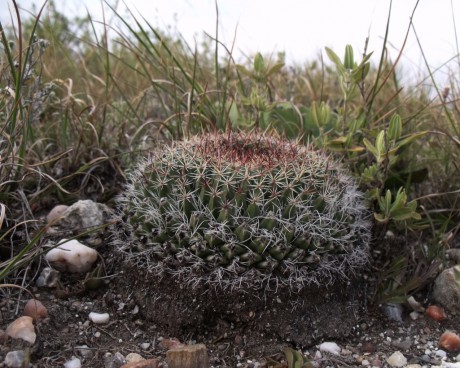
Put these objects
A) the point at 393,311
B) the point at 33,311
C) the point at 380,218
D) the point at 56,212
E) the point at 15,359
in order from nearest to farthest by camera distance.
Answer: the point at 15,359
the point at 33,311
the point at 380,218
the point at 393,311
the point at 56,212

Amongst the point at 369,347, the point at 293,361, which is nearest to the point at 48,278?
the point at 293,361

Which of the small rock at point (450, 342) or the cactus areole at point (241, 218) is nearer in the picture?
the cactus areole at point (241, 218)

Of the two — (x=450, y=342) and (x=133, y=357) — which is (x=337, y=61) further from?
(x=133, y=357)

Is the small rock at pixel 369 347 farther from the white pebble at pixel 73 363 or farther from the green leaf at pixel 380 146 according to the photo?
the white pebble at pixel 73 363

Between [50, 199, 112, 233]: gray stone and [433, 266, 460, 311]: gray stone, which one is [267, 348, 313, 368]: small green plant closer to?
[433, 266, 460, 311]: gray stone

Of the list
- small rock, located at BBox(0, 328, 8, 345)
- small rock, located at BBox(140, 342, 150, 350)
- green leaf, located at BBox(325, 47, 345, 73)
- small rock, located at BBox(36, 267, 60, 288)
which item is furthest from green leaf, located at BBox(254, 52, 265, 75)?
small rock, located at BBox(0, 328, 8, 345)

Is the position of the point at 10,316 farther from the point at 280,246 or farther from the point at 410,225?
the point at 410,225

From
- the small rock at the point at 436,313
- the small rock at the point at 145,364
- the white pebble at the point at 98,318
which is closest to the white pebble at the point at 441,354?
the small rock at the point at 436,313
